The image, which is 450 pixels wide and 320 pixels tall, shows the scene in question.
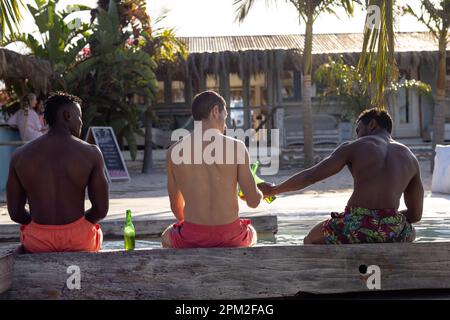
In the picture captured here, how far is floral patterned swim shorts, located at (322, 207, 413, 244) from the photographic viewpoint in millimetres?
4746

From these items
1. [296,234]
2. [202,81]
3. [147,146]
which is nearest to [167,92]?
[202,81]

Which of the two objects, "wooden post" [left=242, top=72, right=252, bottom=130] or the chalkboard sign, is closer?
the chalkboard sign

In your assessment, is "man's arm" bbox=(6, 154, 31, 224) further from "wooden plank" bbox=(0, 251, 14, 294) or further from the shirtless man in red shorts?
the shirtless man in red shorts

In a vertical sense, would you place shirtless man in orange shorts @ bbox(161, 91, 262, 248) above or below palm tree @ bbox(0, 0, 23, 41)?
below

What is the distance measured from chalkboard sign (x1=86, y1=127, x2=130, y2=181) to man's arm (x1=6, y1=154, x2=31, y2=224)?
35.8ft

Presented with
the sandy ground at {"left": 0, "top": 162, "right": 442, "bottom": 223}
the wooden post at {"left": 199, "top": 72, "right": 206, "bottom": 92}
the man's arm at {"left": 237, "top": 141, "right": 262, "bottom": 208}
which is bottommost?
the sandy ground at {"left": 0, "top": 162, "right": 442, "bottom": 223}

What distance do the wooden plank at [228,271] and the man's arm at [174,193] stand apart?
0.52m

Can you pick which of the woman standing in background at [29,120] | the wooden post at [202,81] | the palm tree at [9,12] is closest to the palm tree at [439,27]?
the wooden post at [202,81]

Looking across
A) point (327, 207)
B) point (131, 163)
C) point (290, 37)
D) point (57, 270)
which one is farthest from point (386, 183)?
point (290, 37)

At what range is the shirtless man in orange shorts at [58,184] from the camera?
452 cm

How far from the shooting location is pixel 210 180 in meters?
4.62

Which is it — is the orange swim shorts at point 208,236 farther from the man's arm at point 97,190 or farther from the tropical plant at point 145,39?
the tropical plant at point 145,39

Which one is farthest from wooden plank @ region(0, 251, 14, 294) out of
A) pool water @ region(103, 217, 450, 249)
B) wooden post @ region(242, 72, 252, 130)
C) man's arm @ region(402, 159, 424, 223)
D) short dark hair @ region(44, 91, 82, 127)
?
wooden post @ region(242, 72, 252, 130)

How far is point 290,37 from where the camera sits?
23.9m
